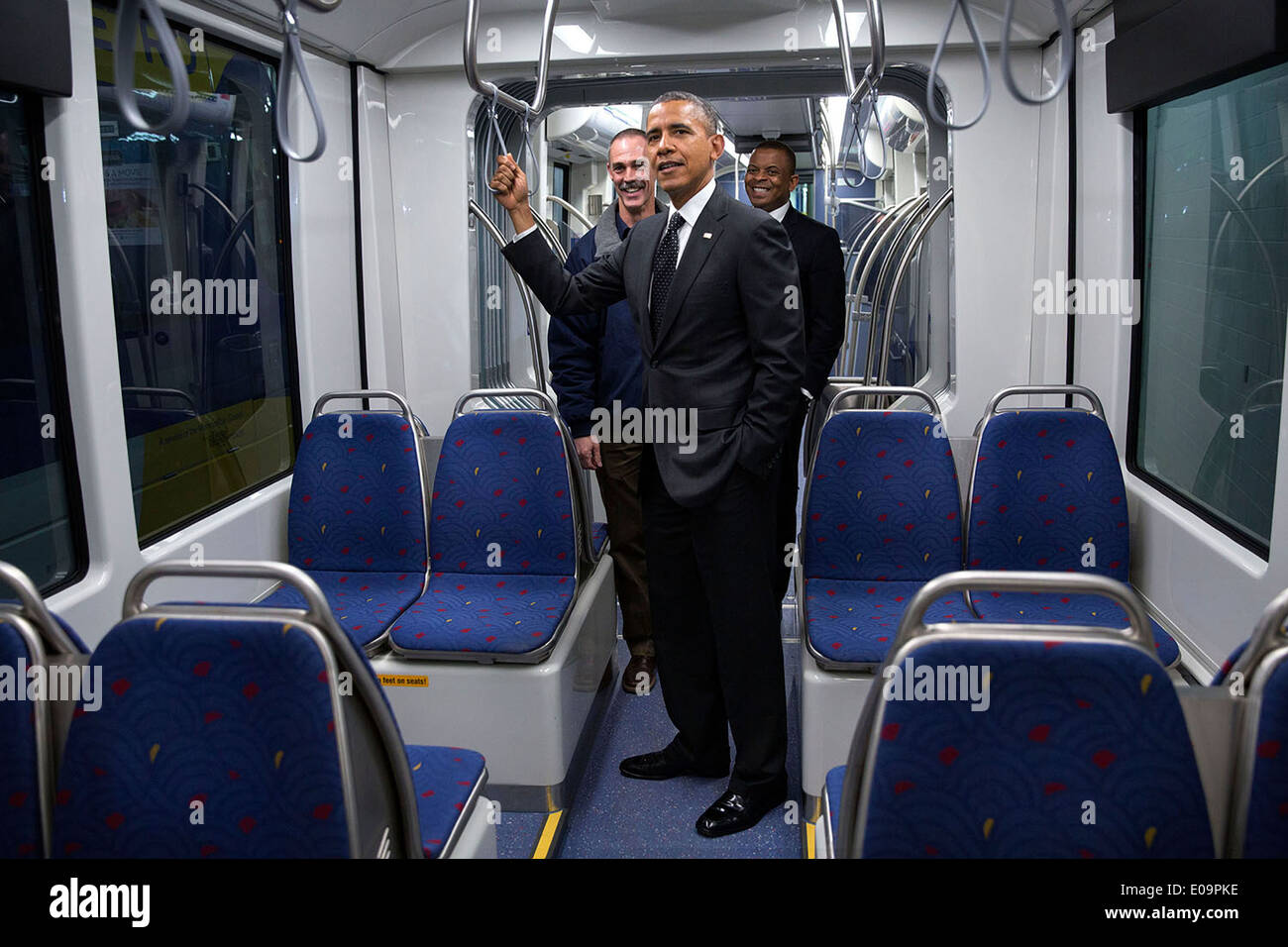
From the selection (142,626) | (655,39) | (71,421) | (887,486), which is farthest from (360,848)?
(655,39)

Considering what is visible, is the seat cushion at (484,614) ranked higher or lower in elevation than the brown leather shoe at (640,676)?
higher

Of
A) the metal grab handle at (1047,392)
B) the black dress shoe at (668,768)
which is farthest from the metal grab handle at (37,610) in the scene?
the metal grab handle at (1047,392)

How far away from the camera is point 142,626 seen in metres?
1.54

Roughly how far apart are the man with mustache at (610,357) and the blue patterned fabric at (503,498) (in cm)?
28

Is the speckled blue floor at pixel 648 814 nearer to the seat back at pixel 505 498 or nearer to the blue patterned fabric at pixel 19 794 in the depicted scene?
the seat back at pixel 505 498

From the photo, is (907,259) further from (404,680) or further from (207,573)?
(207,573)

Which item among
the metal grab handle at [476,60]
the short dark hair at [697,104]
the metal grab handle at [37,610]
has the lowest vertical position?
the metal grab handle at [37,610]

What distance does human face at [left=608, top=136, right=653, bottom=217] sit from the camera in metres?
3.74

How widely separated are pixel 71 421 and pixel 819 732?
2.13 metres

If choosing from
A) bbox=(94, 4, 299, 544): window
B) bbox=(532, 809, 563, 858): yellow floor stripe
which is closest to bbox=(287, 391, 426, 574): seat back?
bbox=(94, 4, 299, 544): window

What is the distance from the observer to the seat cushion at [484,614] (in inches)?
121

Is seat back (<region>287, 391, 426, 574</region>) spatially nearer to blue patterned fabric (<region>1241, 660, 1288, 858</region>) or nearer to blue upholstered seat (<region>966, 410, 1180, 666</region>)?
blue upholstered seat (<region>966, 410, 1180, 666</region>)
